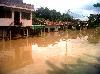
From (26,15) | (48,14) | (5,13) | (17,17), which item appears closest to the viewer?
(5,13)

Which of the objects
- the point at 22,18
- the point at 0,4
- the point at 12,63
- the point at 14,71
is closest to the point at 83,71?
the point at 14,71

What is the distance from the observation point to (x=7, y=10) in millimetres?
25938

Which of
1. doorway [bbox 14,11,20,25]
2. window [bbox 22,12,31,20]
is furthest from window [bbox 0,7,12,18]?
window [bbox 22,12,31,20]

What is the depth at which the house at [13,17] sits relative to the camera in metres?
25.4

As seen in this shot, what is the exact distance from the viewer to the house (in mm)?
25359

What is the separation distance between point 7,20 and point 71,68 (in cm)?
1523

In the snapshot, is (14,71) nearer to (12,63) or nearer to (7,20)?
(12,63)

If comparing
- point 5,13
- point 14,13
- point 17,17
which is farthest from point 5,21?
point 17,17

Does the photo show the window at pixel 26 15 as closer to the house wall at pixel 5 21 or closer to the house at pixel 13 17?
the house at pixel 13 17

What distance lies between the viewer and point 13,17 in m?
26.9

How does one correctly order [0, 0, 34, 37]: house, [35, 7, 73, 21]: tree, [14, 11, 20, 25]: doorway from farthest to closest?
[35, 7, 73, 21]: tree → [14, 11, 20, 25]: doorway → [0, 0, 34, 37]: house

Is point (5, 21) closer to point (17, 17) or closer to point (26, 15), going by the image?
point (17, 17)

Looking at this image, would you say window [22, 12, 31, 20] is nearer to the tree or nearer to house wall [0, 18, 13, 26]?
house wall [0, 18, 13, 26]

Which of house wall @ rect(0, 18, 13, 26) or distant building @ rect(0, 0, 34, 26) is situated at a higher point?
distant building @ rect(0, 0, 34, 26)
